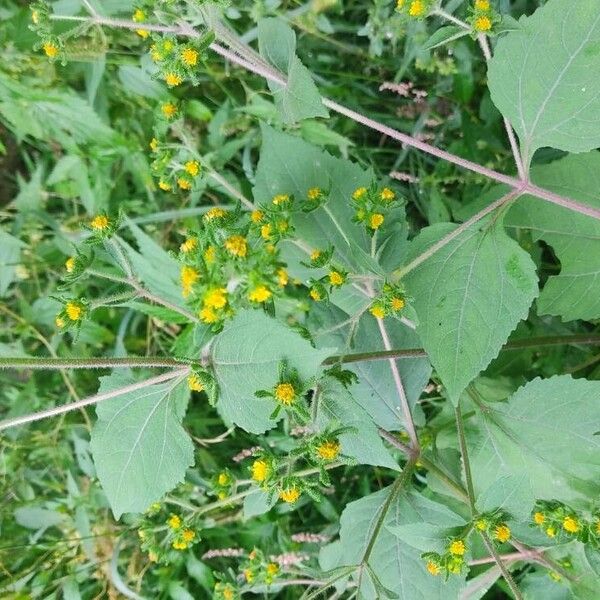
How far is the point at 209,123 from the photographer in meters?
2.72

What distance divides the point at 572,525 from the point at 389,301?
2.30ft

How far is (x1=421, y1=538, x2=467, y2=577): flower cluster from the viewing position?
1.53 meters

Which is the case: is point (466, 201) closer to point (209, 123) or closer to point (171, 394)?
point (209, 123)

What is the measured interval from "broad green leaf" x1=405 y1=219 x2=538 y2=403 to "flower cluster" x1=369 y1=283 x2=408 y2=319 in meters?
0.10

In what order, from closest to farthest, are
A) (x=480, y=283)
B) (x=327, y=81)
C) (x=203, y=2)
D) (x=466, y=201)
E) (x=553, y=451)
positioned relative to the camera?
(x=203, y=2), (x=480, y=283), (x=553, y=451), (x=466, y=201), (x=327, y=81)

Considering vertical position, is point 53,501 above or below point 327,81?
below

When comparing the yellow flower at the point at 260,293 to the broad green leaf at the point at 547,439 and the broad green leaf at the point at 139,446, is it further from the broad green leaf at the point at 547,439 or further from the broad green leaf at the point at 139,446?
the broad green leaf at the point at 547,439

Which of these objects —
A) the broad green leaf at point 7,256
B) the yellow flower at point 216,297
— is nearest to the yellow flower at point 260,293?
the yellow flower at point 216,297

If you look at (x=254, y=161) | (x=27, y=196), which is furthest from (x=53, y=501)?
(x=254, y=161)

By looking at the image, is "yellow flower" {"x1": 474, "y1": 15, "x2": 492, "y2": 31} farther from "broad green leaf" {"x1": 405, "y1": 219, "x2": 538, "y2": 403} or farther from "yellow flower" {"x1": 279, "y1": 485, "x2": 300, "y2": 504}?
"yellow flower" {"x1": 279, "y1": 485, "x2": 300, "y2": 504}

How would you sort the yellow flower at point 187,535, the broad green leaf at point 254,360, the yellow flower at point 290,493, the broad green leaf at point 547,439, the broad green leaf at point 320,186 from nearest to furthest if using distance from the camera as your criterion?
the broad green leaf at point 254,360, the yellow flower at point 290,493, the broad green leaf at point 547,439, the broad green leaf at point 320,186, the yellow flower at point 187,535

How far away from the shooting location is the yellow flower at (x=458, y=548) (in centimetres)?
152

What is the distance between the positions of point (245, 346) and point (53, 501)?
5.68 ft

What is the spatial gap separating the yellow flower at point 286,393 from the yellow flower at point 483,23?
36.0 inches
